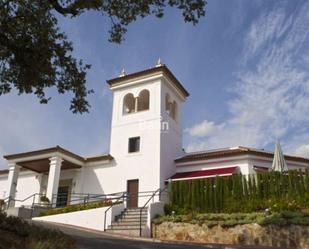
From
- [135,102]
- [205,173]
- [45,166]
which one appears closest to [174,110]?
[135,102]

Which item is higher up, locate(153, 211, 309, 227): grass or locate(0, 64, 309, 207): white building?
locate(0, 64, 309, 207): white building

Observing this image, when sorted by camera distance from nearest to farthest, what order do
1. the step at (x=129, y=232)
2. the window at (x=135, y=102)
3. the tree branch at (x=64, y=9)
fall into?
the tree branch at (x=64, y=9), the step at (x=129, y=232), the window at (x=135, y=102)

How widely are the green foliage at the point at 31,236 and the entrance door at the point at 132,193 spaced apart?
14.7m

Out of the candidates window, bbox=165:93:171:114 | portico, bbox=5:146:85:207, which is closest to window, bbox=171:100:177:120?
window, bbox=165:93:171:114

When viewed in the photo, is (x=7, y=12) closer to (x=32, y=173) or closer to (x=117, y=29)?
(x=117, y=29)

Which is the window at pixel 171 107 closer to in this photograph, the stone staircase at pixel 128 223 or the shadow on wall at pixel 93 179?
the shadow on wall at pixel 93 179

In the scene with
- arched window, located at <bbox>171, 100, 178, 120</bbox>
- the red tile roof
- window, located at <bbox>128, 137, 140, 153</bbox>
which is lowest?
window, located at <bbox>128, 137, 140, 153</bbox>

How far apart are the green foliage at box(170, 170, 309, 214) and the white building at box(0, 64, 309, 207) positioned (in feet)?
7.90

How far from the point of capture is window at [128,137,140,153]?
2634cm

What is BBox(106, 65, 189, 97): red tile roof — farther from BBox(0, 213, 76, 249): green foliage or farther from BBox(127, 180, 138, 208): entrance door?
BBox(0, 213, 76, 249): green foliage

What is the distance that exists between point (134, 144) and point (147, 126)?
1.70 metres

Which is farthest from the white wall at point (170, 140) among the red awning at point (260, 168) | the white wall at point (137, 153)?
the red awning at point (260, 168)

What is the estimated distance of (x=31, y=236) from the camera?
859 cm

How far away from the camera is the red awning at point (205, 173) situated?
73.6 feet
